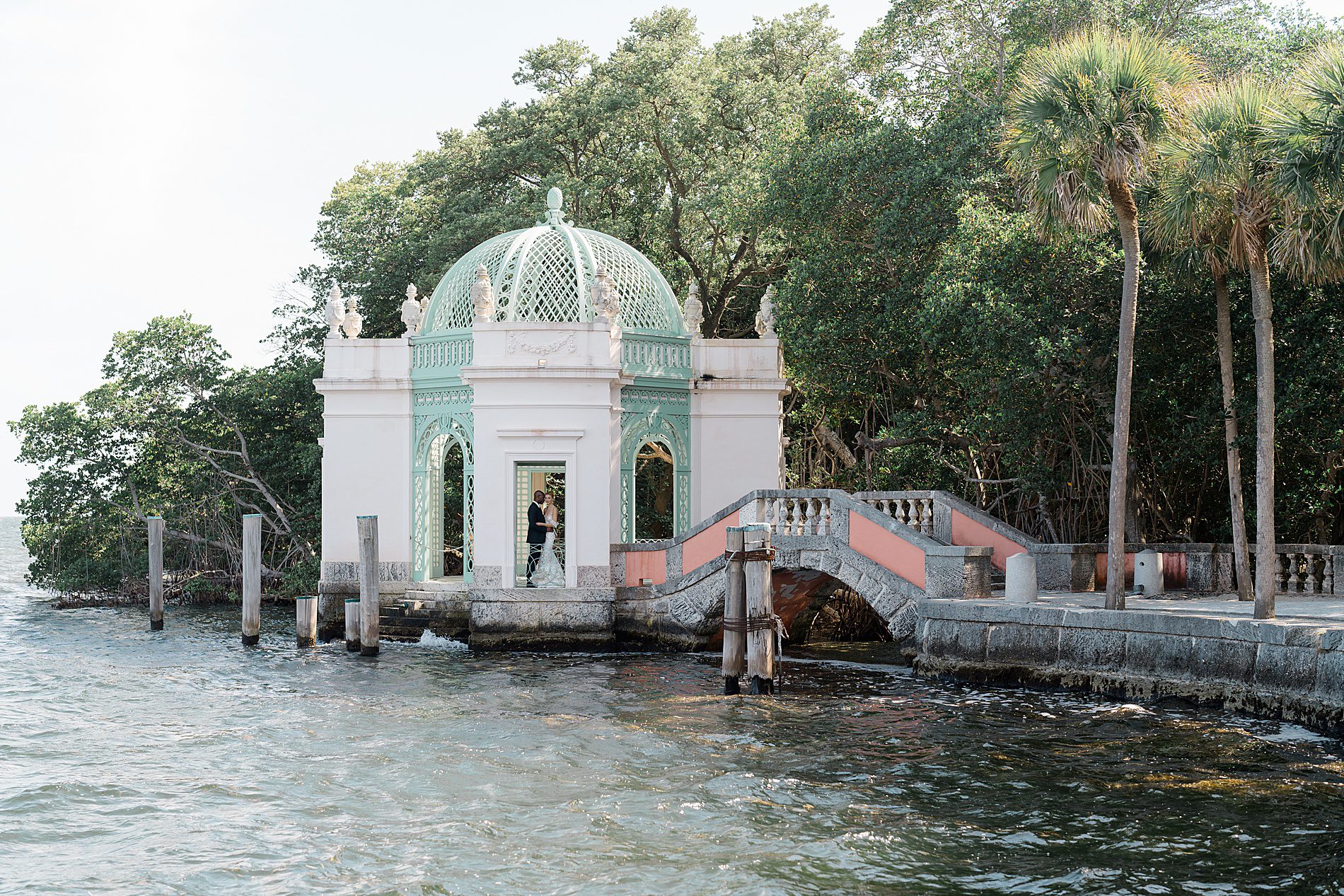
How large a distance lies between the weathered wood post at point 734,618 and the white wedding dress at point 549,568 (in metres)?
5.50

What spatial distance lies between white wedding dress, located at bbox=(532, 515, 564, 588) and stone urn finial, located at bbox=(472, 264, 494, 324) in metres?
3.42

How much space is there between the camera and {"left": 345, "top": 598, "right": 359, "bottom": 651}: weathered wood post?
21422mm

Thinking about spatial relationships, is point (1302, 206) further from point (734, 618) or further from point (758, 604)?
point (734, 618)

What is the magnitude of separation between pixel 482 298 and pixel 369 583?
4.88 metres

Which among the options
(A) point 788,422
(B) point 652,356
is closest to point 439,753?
(B) point 652,356

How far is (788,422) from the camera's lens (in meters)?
29.6

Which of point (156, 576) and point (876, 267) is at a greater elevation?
point (876, 267)

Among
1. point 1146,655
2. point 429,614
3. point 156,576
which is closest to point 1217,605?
point 1146,655

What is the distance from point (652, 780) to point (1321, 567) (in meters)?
11.1

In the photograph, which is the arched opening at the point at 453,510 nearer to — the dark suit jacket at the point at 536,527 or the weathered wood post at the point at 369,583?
the dark suit jacket at the point at 536,527

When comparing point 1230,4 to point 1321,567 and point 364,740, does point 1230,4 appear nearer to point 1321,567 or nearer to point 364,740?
point 1321,567

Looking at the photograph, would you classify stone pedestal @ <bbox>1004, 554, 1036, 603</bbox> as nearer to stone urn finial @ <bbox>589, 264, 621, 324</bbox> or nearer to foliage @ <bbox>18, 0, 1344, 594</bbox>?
foliage @ <bbox>18, 0, 1344, 594</bbox>

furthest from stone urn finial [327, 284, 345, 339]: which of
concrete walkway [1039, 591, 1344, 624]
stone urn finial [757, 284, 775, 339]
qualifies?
concrete walkway [1039, 591, 1344, 624]

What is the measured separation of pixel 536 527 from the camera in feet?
72.1
